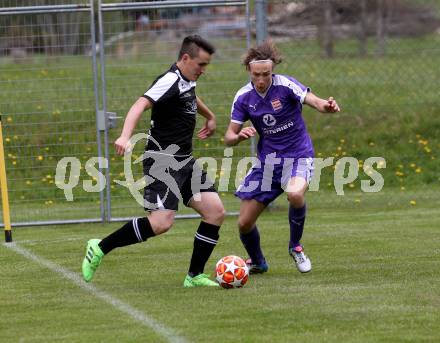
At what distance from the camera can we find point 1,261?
9266 millimetres

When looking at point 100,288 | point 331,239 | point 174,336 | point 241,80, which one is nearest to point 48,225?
point 241,80

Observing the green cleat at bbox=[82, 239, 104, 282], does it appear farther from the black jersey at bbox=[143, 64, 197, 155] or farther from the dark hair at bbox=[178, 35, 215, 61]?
the dark hair at bbox=[178, 35, 215, 61]

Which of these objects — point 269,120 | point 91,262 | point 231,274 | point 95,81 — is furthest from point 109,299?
point 95,81

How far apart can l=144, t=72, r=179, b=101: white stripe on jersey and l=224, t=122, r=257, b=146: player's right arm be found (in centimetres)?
74

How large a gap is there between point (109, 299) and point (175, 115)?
1533 mm

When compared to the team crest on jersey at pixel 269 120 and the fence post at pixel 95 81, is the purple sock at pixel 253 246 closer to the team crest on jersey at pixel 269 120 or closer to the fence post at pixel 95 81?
the team crest on jersey at pixel 269 120

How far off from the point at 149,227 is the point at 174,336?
186 cm

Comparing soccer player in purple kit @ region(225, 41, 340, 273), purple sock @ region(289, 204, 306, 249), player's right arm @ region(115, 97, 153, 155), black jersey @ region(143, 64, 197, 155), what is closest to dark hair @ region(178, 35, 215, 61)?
black jersey @ region(143, 64, 197, 155)

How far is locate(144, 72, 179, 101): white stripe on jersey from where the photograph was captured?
290 inches

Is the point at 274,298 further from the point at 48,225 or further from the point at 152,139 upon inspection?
the point at 48,225

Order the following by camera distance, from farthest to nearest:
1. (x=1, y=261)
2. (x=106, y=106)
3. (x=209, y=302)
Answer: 1. (x=106, y=106)
2. (x=1, y=261)
3. (x=209, y=302)

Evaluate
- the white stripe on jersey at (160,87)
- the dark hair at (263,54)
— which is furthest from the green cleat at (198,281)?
→ the dark hair at (263,54)

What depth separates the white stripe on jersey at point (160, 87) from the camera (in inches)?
290

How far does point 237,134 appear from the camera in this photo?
8109mm
